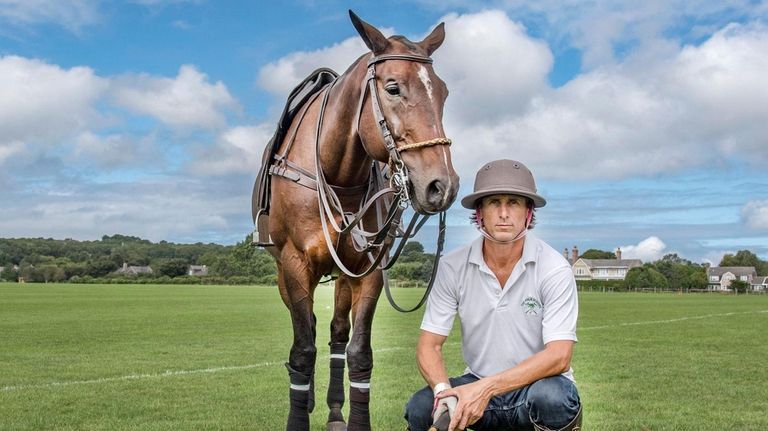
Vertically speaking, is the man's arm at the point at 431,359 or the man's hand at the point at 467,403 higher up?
the man's arm at the point at 431,359

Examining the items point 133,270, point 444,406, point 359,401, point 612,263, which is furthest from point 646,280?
point 444,406

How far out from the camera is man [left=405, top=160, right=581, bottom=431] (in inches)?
165

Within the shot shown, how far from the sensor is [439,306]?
4.48 m

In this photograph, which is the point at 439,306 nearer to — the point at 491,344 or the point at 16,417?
the point at 491,344

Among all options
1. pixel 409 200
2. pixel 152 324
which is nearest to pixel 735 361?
pixel 409 200

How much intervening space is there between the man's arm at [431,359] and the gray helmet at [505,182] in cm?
78

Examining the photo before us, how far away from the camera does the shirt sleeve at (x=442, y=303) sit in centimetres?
445

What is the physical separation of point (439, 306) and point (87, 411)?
4.85 metres

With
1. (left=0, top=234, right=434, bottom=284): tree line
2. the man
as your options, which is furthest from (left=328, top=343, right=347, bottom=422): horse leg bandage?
(left=0, top=234, right=434, bottom=284): tree line

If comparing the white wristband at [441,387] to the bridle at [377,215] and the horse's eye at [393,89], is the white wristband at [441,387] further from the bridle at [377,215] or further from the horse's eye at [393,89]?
the horse's eye at [393,89]

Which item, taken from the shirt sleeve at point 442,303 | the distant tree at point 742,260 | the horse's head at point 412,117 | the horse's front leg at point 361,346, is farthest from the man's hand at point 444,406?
the distant tree at point 742,260

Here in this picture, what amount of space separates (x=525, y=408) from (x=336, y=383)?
266 cm

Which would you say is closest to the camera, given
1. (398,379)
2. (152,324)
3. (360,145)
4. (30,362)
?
(360,145)

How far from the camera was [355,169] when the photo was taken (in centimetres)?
537
